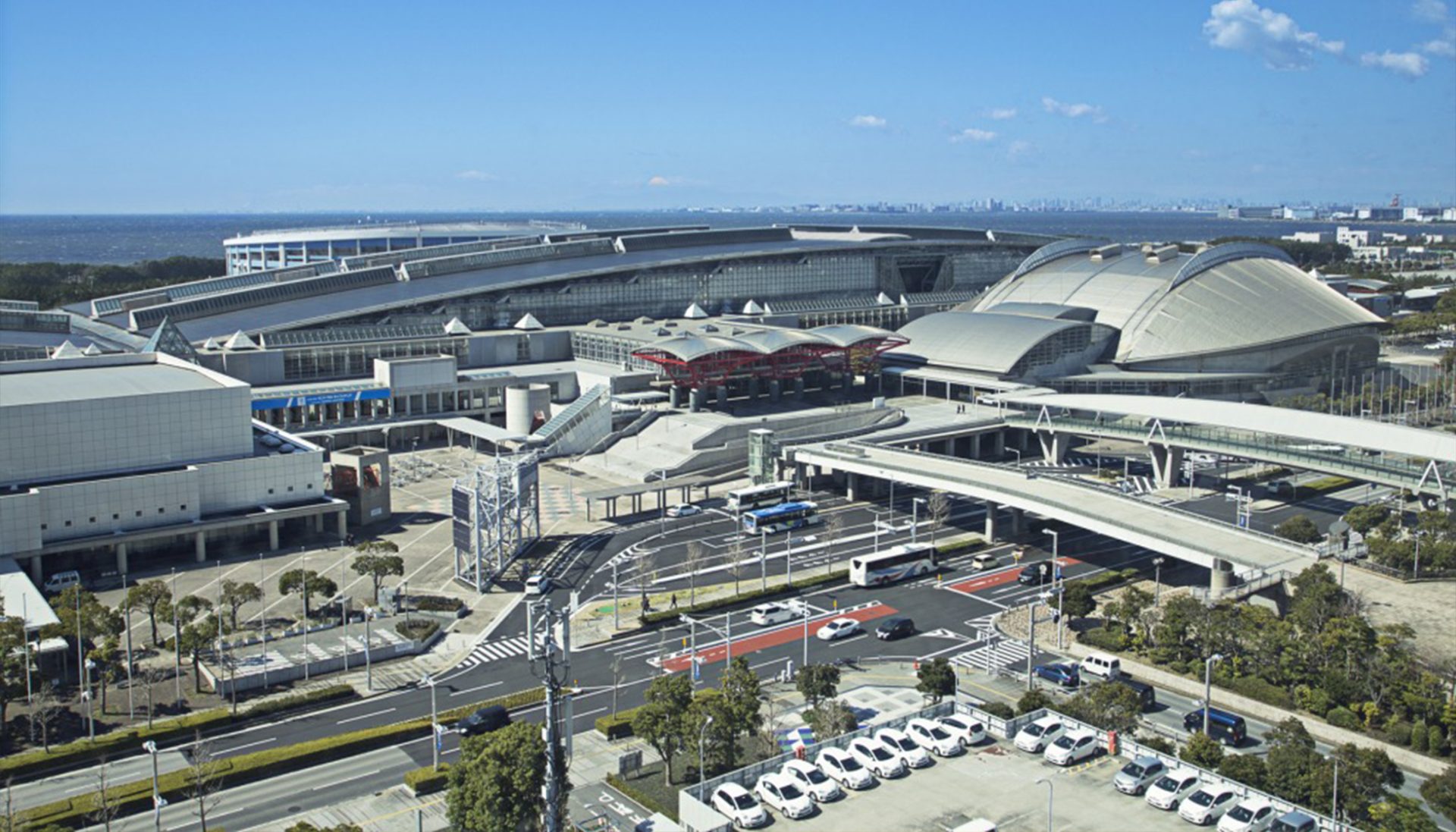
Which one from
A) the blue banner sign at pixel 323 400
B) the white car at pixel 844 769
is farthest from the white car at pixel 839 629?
the blue banner sign at pixel 323 400

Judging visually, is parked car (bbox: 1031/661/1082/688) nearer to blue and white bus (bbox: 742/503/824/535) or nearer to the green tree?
the green tree

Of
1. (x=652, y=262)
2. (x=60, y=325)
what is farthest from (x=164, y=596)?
(x=652, y=262)

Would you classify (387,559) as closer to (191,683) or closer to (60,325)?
(191,683)

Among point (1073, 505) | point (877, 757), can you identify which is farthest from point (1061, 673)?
point (1073, 505)

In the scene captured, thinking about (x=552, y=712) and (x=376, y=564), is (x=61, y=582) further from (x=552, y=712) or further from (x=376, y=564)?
(x=552, y=712)

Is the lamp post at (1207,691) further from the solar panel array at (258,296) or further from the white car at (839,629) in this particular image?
the solar panel array at (258,296)
